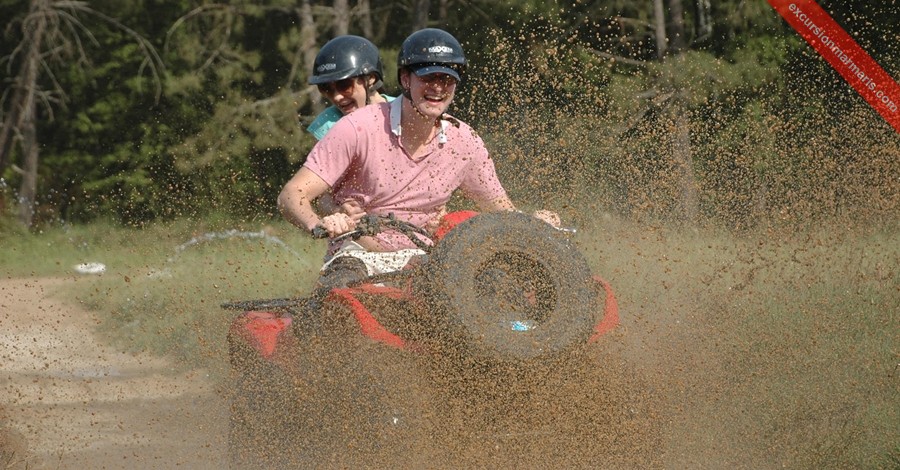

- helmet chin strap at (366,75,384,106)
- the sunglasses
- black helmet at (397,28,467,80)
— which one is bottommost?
helmet chin strap at (366,75,384,106)

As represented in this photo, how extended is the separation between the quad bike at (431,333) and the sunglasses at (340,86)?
229 cm

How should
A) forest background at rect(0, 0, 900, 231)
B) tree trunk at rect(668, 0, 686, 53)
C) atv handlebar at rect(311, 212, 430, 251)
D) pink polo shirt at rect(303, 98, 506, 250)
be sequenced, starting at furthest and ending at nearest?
tree trunk at rect(668, 0, 686, 53) → forest background at rect(0, 0, 900, 231) → pink polo shirt at rect(303, 98, 506, 250) → atv handlebar at rect(311, 212, 430, 251)

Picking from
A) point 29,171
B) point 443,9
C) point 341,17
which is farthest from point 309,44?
point 29,171

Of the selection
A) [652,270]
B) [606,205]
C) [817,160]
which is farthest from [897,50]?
[606,205]

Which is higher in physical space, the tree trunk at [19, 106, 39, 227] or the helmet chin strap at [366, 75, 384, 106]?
the helmet chin strap at [366, 75, 384, 106]

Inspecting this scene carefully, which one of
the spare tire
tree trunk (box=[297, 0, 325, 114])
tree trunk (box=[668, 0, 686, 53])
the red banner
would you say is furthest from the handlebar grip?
tree trunk (box=[297, 0, 325, 114])

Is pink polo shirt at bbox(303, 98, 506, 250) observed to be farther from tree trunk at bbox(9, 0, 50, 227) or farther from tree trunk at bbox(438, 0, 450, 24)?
tree trunk at bbox(9, 0, 50, 227)

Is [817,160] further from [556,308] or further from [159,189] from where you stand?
[159,189]

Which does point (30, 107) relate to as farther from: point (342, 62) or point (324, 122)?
point (342, 62)

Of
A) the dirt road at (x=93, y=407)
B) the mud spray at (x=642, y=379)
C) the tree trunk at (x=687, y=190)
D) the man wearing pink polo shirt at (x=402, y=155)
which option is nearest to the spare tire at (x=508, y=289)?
the mud spray at (x=642, y=379)

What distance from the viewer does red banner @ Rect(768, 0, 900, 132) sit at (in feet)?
47.0

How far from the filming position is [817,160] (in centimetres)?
1173

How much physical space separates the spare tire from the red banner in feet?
29.6

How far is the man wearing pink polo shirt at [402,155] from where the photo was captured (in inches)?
249
